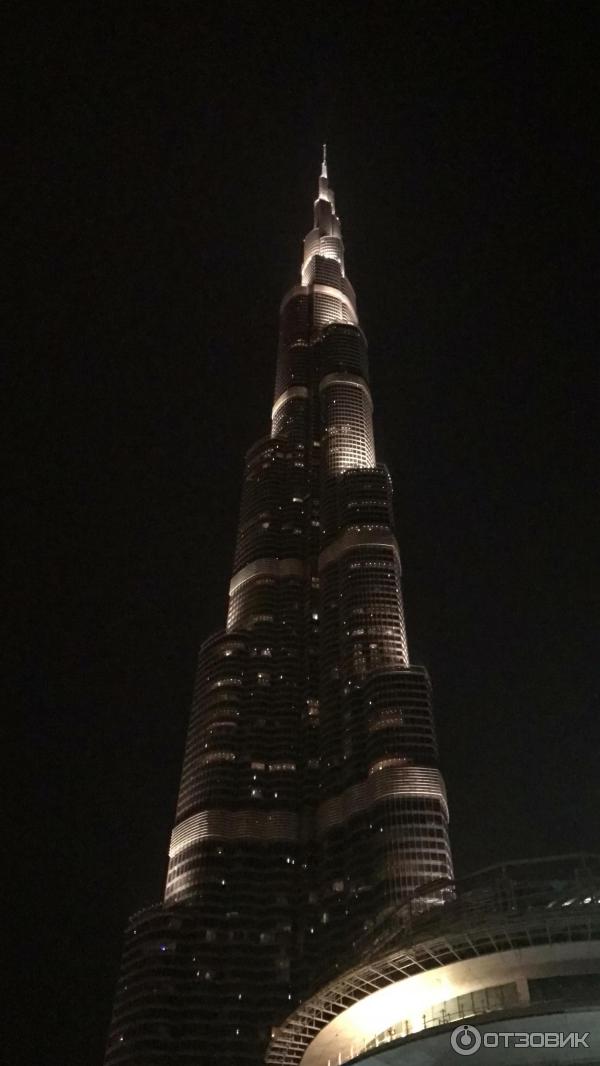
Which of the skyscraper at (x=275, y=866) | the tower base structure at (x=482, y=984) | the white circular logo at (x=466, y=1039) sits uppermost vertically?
the skyscraper at (x=275, y=866)

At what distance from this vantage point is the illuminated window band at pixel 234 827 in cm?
18050

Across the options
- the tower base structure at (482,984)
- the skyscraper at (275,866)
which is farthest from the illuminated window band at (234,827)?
the tower base structure at (482,984)

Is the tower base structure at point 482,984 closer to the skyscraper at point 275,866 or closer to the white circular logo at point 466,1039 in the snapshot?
the white circular logo at point 466,1039

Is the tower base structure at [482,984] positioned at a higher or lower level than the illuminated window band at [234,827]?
lower

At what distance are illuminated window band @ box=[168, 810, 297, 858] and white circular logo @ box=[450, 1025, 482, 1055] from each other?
125830mm

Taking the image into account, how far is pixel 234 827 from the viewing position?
18200 cm

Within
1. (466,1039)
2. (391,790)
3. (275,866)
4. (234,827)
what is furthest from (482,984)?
(234,827)

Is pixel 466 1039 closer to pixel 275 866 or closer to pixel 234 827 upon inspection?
pixel 275 866

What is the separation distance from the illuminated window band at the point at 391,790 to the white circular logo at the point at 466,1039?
10851 centimetres

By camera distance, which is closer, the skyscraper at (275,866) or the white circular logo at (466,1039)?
the white circular logo at (466,1039)

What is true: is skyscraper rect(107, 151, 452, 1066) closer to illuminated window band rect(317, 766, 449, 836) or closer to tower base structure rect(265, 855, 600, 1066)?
illuminated window band rect(317, 766, 449, 836)

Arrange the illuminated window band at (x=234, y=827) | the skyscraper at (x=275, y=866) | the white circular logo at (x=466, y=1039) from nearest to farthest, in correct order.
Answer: the white circular logo at (x=466, y=1039) < the skyscraper at (x=275, y=866) < the illuminated window band at (x=234, y=827)

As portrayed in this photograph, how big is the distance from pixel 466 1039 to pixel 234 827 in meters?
129

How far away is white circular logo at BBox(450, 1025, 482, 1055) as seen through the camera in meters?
57.7
